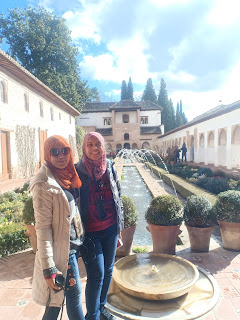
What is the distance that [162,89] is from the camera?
1911 inches

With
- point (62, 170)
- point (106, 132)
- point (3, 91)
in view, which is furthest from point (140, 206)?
point (106, 132)

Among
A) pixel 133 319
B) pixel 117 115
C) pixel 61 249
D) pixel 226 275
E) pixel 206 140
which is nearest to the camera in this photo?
pixel 61 249

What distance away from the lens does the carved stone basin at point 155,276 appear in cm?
243

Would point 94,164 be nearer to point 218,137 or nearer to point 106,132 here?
point 218,137

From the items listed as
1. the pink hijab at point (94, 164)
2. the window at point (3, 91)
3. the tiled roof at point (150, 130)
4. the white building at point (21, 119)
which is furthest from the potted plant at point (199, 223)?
the tiled roof at point (150, 130)

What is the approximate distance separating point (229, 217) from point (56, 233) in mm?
2976

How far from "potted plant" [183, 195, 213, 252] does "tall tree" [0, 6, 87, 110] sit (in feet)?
69.7

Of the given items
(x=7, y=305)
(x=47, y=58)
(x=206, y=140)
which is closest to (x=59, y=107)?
(x=47, y=58)

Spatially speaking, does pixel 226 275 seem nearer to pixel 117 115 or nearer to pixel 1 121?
pixel 1 121

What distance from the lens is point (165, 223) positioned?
3.47 metres

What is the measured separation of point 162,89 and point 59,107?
3394 cm

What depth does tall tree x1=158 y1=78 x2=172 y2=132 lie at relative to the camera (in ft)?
151

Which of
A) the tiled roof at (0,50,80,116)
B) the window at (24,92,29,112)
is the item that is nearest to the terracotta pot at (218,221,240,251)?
the tiled roof at (0,50,80,116)

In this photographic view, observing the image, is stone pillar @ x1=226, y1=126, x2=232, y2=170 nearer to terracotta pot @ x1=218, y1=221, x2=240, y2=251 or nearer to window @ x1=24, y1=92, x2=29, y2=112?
terracotta pot @ x1=218, y1=221, x2=240, y2=251
